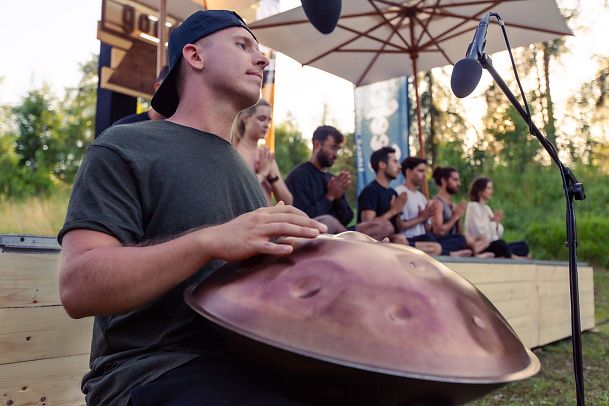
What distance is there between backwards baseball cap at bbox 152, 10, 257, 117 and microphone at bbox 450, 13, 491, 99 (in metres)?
0.62

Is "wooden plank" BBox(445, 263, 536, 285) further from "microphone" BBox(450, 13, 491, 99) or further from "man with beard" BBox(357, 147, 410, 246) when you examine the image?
"microphone" BBox(450, 13, 491, 99)

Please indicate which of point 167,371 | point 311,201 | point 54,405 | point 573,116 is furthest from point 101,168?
point 573,116

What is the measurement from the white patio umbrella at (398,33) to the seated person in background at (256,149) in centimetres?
186

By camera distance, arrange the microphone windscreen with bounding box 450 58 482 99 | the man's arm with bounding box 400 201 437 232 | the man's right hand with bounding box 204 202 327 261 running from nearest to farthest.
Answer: the man's right hand with bounding box 204 202 327 261 < the microphone windscreen with bounding box 450 58 482 99 < the man's arm with bounding box 400 201 437 232

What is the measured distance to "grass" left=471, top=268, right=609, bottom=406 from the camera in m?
2.79

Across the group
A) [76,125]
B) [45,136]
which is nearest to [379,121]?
[45,136]

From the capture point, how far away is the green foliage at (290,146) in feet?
54.4

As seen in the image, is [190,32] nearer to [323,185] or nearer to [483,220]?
[323,185]


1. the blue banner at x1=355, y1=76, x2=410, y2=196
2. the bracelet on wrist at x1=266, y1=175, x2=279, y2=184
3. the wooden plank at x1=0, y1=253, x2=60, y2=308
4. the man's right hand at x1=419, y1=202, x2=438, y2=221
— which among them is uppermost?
the blue banner at x1=355, y1=76, x2=410, y2=196

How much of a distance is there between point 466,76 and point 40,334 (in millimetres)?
1318

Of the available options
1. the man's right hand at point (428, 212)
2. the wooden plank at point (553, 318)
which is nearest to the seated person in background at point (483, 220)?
the wooden plank at point (553, 318)

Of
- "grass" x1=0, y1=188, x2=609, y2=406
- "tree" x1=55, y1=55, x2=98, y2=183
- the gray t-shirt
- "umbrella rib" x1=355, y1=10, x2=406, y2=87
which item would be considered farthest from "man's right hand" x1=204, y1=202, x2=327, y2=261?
"tree" x1=55, y1=55, x2=98, y2=183

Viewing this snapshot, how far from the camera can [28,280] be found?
58.6 inches

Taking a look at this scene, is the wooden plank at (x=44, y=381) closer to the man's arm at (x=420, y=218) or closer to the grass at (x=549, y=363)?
the grass at (x=549, y=363)
